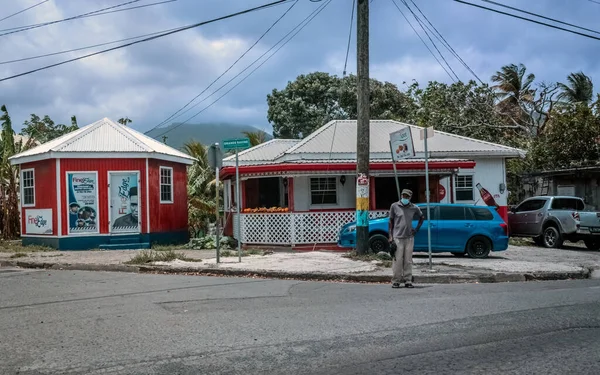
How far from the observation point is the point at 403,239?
10.8 meters

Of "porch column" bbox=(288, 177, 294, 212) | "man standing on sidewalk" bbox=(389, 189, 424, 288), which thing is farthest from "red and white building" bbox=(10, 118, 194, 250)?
"man standing on sidewalk" bbox=(389, 189, 424, 288)

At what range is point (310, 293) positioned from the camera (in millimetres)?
9938

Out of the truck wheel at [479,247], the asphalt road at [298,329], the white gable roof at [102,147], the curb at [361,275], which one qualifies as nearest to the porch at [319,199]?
the truck wheel at [479,247]

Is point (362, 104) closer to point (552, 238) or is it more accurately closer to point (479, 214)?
point (479, 214)

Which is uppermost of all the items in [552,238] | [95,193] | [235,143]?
[235,143]

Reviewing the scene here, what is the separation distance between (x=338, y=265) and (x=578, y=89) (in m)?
29.4

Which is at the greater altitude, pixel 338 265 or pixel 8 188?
pixel 8 188

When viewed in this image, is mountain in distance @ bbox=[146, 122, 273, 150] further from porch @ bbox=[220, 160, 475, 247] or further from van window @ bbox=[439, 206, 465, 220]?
van window @ bbox=[439, 206, 465, 220]

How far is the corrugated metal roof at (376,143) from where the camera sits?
69.4 feet

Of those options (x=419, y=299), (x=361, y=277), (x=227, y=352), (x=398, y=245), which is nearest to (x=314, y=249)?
(x=361, y=277)

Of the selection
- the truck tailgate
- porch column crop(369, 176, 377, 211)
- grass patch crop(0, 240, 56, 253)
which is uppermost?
porch column crop(369, 176, 377, 211)

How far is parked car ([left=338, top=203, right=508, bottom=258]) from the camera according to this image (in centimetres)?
1549

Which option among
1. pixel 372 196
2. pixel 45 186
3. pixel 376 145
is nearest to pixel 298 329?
pixel 372 196

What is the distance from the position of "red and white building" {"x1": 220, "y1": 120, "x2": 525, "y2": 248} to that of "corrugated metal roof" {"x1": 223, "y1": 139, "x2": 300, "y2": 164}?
0.04 meters
